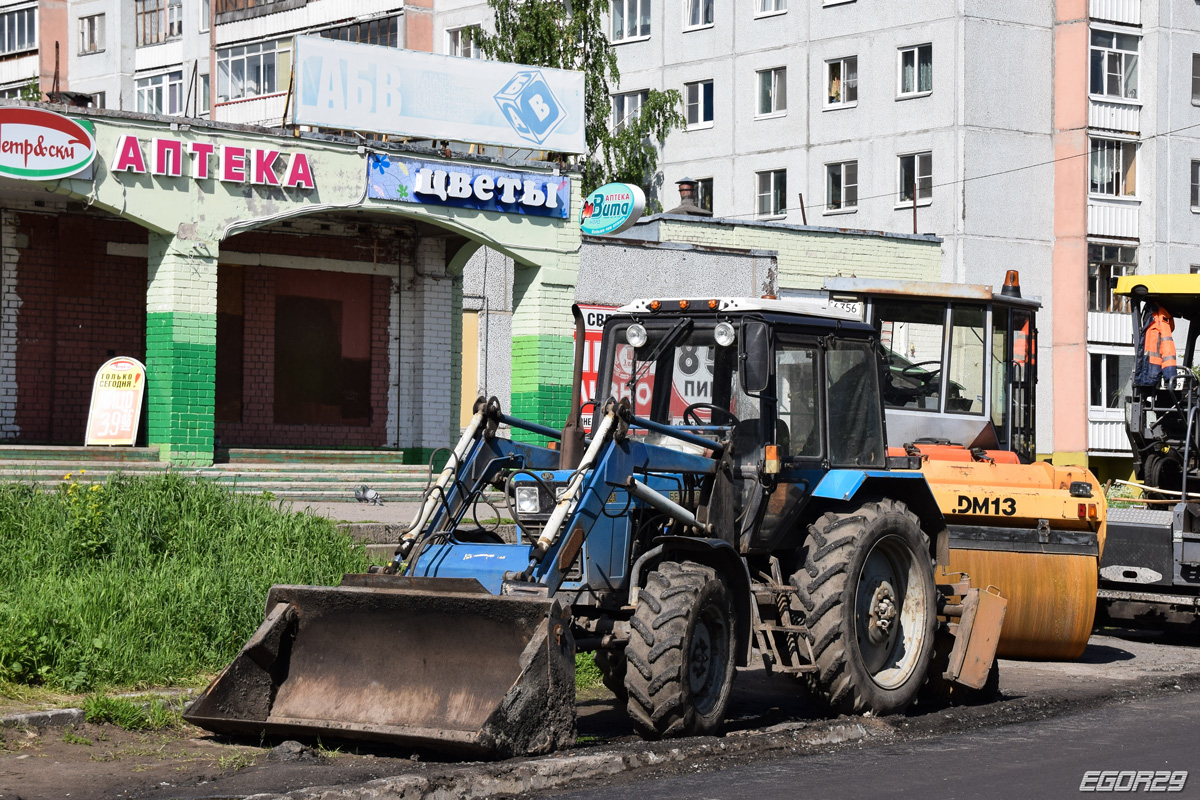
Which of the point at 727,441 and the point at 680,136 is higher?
the point at 680,136

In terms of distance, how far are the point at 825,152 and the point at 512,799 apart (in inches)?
1443

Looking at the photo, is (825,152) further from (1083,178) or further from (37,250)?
(37,250)

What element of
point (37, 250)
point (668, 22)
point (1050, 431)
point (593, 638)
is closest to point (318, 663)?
point (593, 638)

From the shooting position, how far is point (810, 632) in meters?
9.33

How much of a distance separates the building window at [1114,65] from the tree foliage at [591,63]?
1095 cm

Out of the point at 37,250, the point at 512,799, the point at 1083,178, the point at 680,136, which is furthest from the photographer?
the point at 680,136

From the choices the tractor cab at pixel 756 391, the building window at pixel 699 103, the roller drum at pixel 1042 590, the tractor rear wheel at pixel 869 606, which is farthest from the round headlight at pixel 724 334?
the building window at pixel 699 103

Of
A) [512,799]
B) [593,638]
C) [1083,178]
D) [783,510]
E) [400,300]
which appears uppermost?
[1083,178]

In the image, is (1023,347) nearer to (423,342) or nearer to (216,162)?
(216,162)

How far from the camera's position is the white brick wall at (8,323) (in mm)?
19672

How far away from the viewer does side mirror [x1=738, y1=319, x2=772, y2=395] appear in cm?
933

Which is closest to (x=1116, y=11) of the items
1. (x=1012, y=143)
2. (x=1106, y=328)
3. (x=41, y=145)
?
(x=1012, y=143)

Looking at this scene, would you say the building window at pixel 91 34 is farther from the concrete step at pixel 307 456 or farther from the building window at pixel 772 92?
the concrete step at pixel 307 456

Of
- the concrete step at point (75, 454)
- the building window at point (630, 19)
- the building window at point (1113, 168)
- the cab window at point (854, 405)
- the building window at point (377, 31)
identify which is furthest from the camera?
the building window at point (630, 19)
